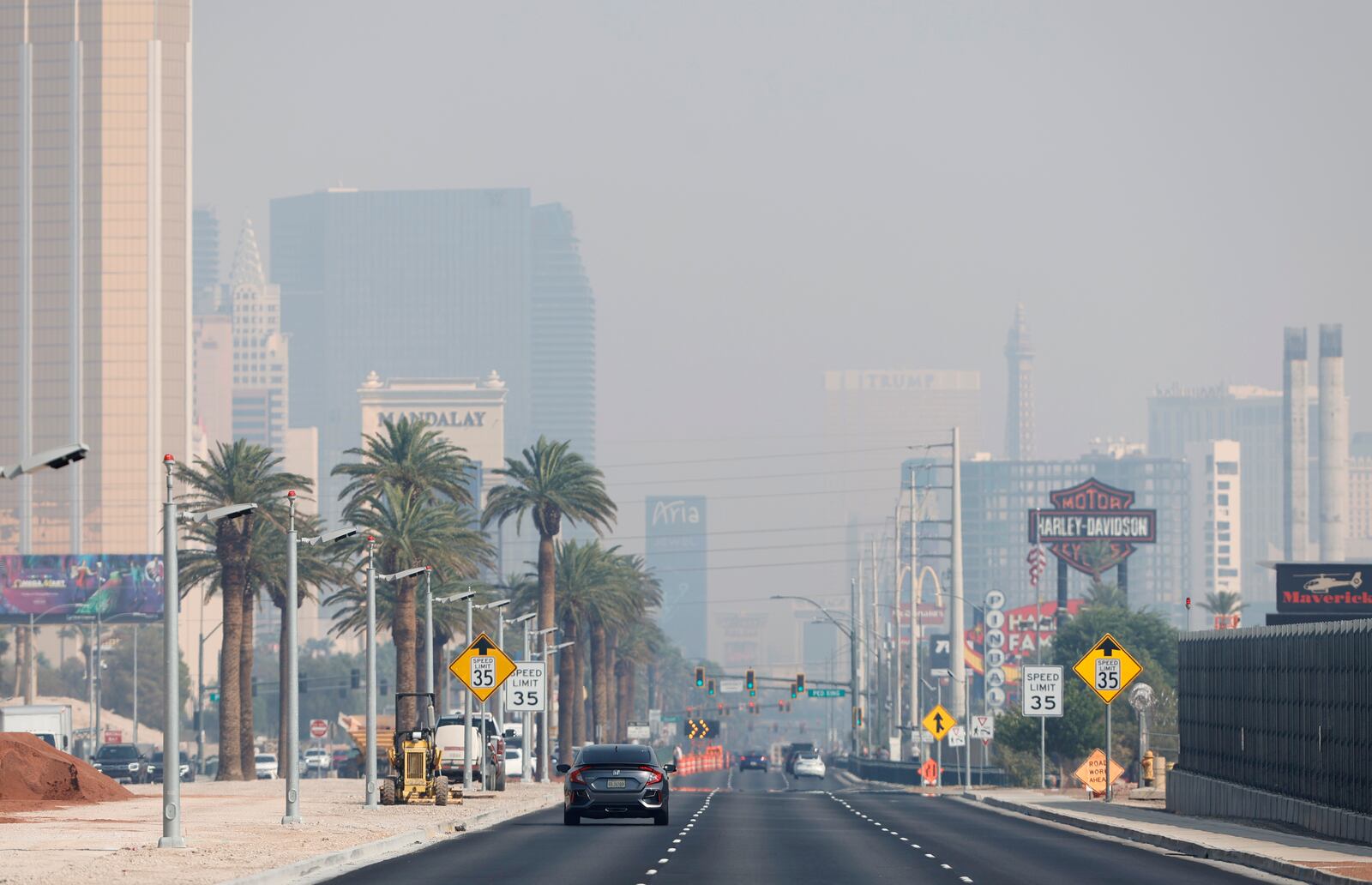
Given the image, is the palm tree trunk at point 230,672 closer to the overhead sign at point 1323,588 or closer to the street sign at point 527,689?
the street sign at point 527,689

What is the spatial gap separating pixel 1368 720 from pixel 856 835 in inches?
438

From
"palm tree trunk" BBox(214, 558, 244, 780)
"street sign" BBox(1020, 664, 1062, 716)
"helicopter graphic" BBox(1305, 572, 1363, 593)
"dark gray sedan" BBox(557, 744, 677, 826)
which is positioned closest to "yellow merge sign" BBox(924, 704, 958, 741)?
"street sign" BBox(1020, 664, 1062, 716)

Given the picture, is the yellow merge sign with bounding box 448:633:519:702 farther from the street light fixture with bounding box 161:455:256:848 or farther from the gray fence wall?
the street light fixture with bounding box 161:455:256:848

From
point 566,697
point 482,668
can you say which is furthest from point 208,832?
point 566,697

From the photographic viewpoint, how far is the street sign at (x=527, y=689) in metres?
71.8

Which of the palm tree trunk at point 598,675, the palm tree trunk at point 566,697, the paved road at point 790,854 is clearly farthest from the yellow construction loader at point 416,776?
the palm tree trunk at point 598,675

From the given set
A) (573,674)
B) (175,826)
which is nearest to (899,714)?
(573,674)

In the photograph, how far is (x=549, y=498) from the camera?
100750 millimetres

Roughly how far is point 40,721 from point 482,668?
109 ft

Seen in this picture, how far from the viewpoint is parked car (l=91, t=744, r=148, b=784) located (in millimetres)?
96625

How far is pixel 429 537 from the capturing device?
8569 centimetres

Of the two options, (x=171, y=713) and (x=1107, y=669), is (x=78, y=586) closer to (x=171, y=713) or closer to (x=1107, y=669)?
(x=1107, y=669)

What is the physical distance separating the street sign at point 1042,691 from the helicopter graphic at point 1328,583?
44.2m

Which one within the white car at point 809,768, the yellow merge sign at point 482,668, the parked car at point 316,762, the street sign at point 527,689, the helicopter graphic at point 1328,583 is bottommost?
the parked car at point 316,762
